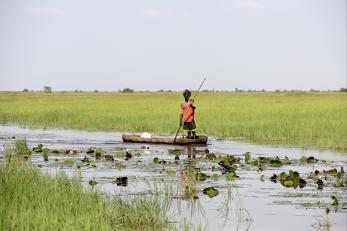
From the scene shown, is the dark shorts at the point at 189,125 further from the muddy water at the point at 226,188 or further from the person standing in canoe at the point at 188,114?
the muddy water at the point at 226,188

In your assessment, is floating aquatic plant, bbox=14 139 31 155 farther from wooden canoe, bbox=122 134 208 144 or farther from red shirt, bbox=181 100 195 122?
red shirt, bbox=181 100 195 122

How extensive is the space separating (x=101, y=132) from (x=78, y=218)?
76.1 ft

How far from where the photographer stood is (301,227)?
10297 millimetres

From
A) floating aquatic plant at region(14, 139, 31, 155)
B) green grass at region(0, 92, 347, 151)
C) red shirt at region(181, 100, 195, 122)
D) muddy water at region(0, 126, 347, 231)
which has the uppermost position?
red shirt at region(181, 100, 195, 122)

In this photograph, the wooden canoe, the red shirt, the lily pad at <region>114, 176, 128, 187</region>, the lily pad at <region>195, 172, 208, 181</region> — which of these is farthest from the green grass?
the lily pad at <region>114, 176, 128, 187</region>

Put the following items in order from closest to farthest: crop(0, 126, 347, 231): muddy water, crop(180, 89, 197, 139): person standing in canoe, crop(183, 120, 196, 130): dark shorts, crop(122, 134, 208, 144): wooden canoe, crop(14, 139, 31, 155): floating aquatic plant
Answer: crop(0, 126, 347, 231): muddy water
crop(14, 139, 31, 155): floating aquatic plant
crop(180, 89, 197, 139): person standing in canoe
crop(122, 134, 208, 144): wooden canoe
crop(183, 120, 196, 130): dark shorts

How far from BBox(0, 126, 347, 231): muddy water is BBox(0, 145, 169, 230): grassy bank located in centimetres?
42

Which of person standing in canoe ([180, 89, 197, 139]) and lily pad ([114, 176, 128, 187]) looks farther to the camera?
person standing in canoe ([180, 89, 197, 139])

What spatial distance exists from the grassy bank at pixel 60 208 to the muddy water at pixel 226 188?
1.38 ft

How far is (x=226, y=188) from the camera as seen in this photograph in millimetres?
13641

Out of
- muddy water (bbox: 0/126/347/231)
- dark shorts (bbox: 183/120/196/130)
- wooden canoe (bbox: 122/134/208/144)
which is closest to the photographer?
muddy water (bbox: 0/126/347/231)

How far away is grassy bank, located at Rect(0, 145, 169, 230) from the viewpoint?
325 inches

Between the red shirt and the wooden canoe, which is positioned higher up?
the red shirt

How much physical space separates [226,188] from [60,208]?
5.21m
